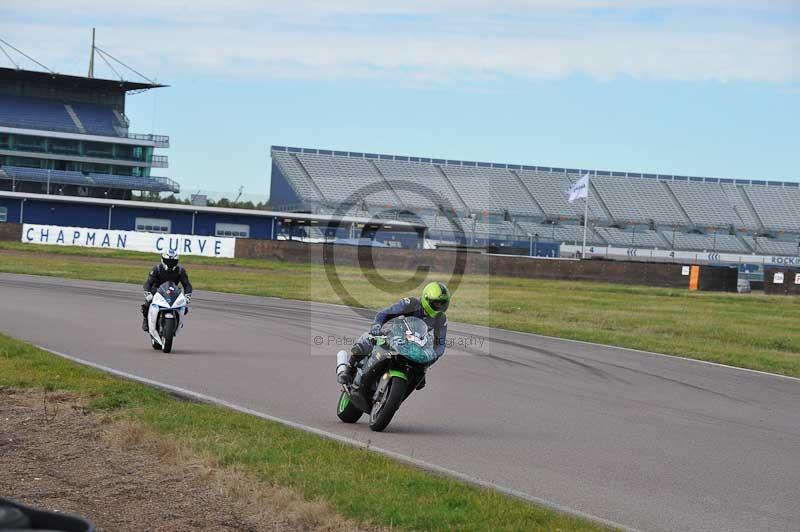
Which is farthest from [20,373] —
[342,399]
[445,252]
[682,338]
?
[445,252]

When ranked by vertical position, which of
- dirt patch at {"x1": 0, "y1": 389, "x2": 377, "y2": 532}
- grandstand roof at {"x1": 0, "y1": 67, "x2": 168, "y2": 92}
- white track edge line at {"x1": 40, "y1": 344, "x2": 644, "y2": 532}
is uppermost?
grandstand roof at {"x1": 0, "y1": 67, "x2": 168, "y2": 92}

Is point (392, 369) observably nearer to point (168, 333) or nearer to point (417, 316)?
point (417, 316)

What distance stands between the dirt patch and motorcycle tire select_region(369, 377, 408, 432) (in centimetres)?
208

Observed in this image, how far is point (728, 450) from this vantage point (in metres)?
10.0

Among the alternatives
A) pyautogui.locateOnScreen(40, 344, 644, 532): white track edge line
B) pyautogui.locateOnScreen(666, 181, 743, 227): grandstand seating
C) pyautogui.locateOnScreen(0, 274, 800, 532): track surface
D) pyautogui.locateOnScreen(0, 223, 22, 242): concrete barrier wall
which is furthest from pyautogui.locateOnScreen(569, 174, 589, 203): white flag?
pyautogui.locateOnScreen(40, 344, 644, 532): white track edge line

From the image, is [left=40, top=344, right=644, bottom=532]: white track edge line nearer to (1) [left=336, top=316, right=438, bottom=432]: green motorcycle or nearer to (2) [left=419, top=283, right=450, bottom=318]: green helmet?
(1) [left=336, top=316, right=438, bottom=432]: green motorcycle

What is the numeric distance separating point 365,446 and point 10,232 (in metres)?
47.4

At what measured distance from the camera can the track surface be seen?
8.01 m

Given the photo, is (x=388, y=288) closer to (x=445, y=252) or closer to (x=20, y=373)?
(x=445, y=252)

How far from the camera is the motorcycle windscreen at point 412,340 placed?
972 centimetres

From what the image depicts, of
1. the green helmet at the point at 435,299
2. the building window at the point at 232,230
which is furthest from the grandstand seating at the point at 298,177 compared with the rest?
the green helmet at the point at 435,299

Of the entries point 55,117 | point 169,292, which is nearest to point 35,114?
point 55,117

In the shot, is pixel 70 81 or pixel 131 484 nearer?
pixel 131 484

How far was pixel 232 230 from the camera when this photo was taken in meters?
70.9
